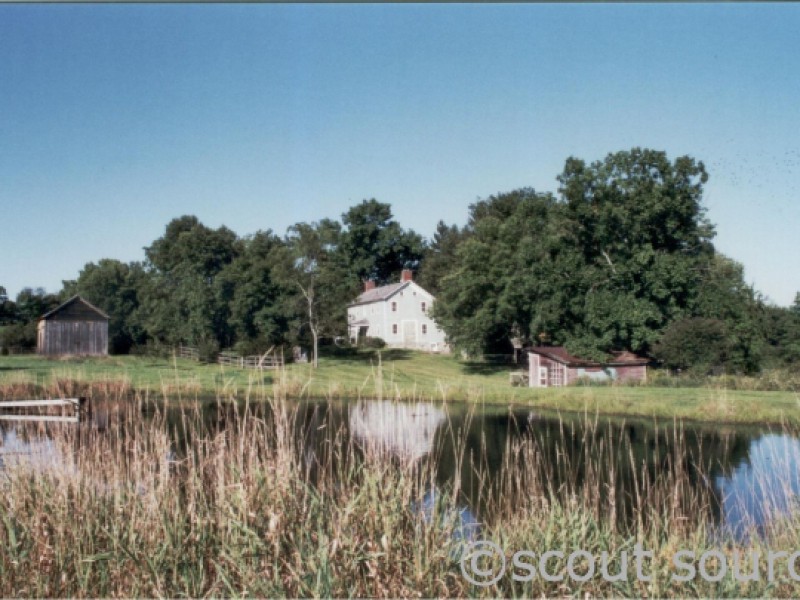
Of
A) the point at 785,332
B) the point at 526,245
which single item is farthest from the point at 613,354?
the point at 785,332

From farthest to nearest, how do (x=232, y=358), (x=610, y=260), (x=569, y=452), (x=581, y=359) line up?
(x=232, y=358), (x=610, y=260), (x=581, y=359), (x=569, y=452)

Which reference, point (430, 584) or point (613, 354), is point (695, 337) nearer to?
point (613, 354)

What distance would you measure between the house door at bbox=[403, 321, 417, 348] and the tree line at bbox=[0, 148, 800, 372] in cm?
1121

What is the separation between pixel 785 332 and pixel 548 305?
68.7ft

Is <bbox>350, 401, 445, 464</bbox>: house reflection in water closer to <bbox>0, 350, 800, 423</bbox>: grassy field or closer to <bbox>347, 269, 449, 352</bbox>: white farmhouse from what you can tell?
<bbox>0, 350, 800, 423</bbox>: grassy field

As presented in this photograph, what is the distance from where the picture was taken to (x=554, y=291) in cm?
3847

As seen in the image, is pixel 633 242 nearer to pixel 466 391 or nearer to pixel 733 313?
pixel 733 313

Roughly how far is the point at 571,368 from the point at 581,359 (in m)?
1.09

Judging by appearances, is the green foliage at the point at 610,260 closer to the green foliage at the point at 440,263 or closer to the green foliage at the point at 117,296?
the green foliage at the point at 440,263

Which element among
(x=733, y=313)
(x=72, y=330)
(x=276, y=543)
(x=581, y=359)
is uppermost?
(x=733, y=313)

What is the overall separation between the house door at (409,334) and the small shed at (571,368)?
23.6m

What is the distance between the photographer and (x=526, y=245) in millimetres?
40125

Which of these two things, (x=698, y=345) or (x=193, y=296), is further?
(x=193, y=296)

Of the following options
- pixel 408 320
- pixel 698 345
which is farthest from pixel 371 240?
pixel 698 345
